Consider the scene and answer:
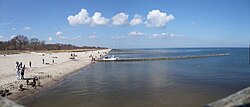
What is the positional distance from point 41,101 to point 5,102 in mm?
19456

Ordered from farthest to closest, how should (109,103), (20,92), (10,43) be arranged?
(10,43) < (20,92) < (109,103)

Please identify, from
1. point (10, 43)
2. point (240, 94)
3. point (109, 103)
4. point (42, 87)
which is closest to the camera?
point (240, 94)

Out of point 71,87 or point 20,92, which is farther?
point 71,87

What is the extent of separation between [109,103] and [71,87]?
9.42 meters

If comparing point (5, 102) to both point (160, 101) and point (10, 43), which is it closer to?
point (160, 101)

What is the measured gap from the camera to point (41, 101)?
2095 centimetres

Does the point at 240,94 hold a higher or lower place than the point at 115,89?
higher

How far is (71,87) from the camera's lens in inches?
1129

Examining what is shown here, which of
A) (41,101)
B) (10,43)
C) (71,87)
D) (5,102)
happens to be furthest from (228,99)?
(10,43)

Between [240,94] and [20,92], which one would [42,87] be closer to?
Answer: [20,92]

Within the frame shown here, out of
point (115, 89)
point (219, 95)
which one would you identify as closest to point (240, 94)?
point (219, 95)

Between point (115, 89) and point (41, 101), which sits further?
point (115, 89)

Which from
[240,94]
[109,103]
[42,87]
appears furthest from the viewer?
[42,87]

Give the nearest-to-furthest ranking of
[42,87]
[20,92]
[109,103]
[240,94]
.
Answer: [240,94]
[109,103]
[20,92]
[42,87]
